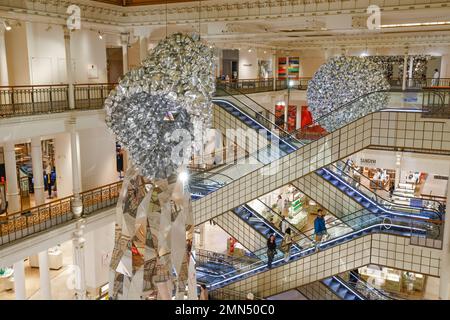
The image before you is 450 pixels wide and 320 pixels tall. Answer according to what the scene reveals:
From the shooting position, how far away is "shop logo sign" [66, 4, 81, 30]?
9477 mm

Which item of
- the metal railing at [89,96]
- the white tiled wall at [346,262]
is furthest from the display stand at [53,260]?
the white tiled wall at [346,262]

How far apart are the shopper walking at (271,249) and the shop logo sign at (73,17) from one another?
6112 mm

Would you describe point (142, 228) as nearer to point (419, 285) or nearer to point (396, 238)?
point (396, 238)

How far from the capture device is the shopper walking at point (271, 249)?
9273mm

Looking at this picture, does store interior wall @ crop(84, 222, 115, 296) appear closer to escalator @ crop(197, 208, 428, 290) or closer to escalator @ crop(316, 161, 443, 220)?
escalator @ crop(197, 208, 428, 290)

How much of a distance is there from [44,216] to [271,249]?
4.86 m

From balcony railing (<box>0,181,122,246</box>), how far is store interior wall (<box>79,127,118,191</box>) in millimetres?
1837

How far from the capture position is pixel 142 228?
4.50 meters

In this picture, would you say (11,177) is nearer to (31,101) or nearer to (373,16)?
(31,101)

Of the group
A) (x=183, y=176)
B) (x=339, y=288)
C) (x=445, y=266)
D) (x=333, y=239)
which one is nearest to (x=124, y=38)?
(x=333, y=239)

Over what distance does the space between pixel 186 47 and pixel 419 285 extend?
31.0ft
